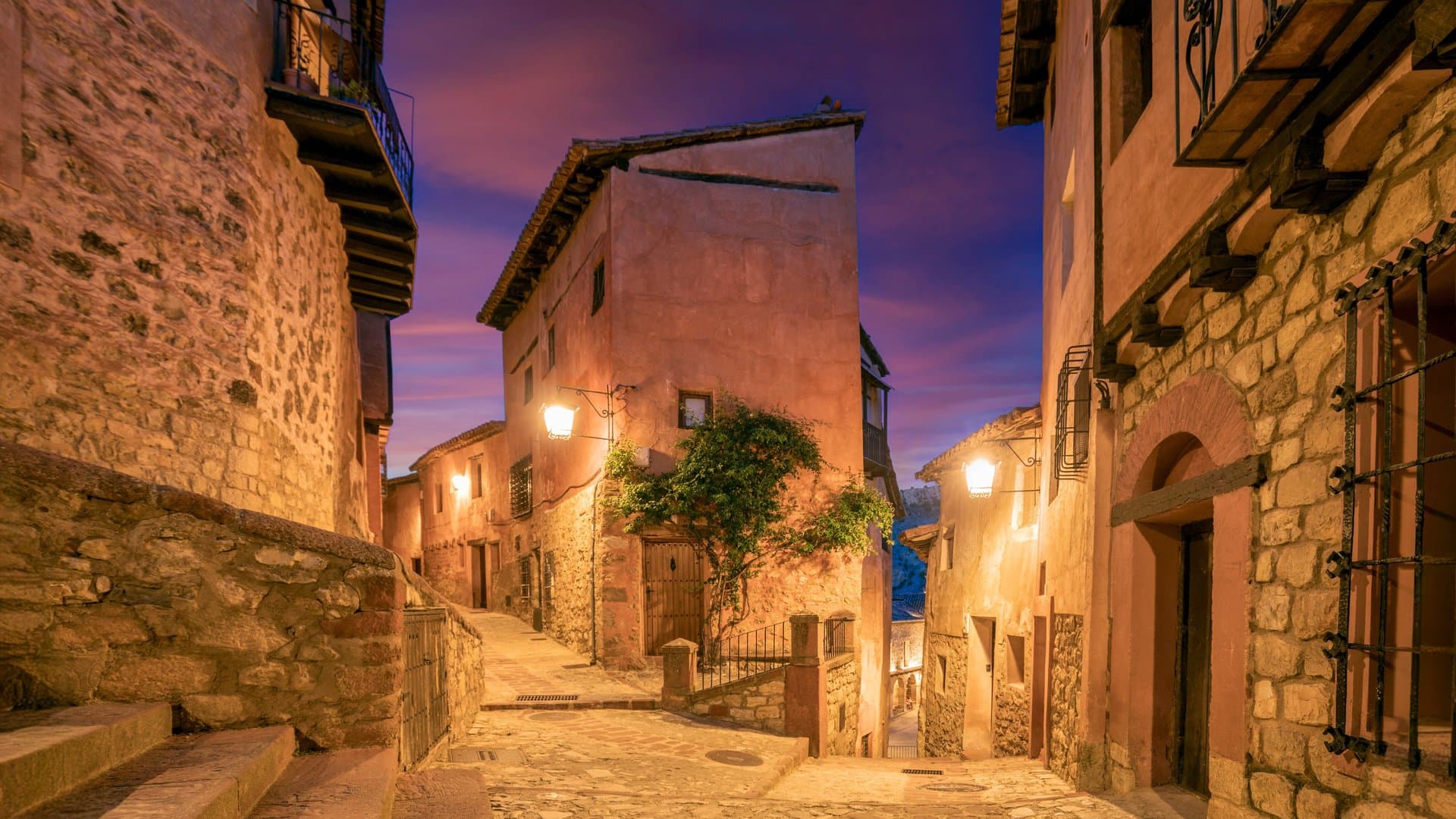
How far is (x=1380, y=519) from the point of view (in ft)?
9.29

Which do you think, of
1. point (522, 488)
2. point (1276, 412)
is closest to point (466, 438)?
point (522, 488)

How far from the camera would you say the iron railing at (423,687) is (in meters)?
4.76

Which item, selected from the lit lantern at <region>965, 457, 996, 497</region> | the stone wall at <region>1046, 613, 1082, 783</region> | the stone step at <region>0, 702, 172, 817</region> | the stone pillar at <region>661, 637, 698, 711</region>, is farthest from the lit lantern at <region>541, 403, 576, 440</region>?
the stone step at <region>0, 702, 172, 817</region>

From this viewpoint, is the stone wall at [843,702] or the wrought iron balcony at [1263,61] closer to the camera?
the wrought iron balcony at [1263,61]

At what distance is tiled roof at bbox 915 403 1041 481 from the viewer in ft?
30.5

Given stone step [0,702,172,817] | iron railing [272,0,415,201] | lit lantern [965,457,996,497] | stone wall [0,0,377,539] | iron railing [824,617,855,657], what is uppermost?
iron railing [272,0,415,201]

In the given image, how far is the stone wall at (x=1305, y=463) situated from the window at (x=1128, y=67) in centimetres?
231

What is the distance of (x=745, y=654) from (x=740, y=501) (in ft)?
7.83

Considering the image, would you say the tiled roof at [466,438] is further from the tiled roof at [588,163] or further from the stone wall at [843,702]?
the stone wall at [843,702]

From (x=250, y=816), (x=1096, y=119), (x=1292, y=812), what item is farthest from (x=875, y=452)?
(x=250, y=816)

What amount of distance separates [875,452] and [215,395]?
14099 mm

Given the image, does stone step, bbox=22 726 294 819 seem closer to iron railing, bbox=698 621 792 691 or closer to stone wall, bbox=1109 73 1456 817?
stone wall, bbox=1109 73 1456 817

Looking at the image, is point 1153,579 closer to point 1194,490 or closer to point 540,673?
point 1194,490

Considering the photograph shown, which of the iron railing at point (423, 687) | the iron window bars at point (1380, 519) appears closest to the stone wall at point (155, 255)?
the iron railing at point (423, 687)
